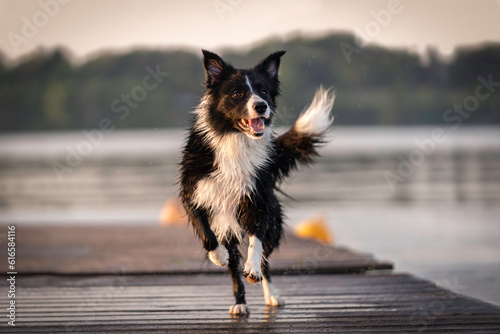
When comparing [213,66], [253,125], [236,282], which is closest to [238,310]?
[236,282]

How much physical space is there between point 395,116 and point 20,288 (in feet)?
124

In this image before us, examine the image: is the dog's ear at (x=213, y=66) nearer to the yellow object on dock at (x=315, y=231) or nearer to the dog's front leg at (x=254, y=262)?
the dog's front leg at (x=254, y=262)

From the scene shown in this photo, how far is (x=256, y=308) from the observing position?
5496mm

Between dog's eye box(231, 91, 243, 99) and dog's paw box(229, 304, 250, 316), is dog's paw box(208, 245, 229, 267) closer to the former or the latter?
dog's paw box(229, 304, 250, 316)

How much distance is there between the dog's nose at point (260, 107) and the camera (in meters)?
4.94

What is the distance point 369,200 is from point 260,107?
12521 millimetres

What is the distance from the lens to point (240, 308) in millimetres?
5234

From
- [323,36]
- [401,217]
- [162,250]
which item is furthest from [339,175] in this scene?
[162,250]

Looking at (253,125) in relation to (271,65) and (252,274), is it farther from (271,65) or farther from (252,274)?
(252,274)

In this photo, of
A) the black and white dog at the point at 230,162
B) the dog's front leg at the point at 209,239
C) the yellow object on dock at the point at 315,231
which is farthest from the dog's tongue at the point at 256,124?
the yellow object on dock at the point at 315,231

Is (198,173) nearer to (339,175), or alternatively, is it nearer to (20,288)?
(20,288)

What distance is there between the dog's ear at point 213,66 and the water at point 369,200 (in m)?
0.81

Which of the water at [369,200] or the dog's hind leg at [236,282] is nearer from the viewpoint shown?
the dog's hind leg at [236,282]

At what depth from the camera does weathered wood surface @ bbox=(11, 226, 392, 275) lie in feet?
24.2
